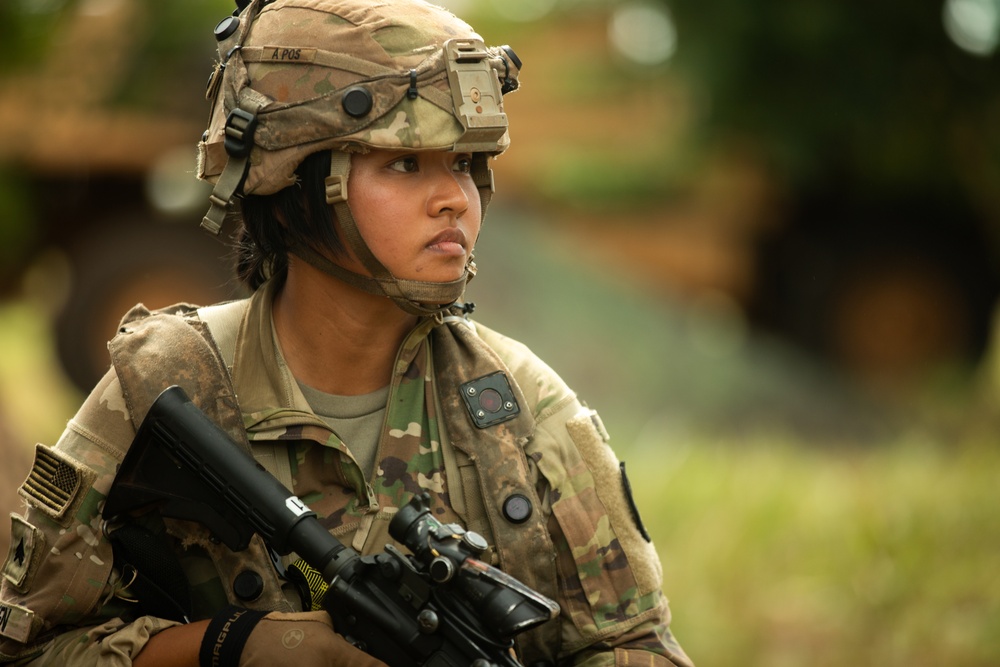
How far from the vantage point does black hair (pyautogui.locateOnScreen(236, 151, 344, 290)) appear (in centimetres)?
299

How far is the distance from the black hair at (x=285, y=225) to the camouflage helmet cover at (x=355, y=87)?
0.04m

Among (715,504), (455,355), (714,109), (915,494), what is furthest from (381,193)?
(714,109)

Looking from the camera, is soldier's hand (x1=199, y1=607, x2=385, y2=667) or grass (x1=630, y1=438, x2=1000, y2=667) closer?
soldier's hand (x1=199, y1=607, x2=385, y2=667)

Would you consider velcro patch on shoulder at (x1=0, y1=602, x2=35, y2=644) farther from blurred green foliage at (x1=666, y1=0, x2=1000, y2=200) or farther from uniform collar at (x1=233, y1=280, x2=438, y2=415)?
blurred green foliage at (x1=666, y1=0, x2=1000, y2=200)

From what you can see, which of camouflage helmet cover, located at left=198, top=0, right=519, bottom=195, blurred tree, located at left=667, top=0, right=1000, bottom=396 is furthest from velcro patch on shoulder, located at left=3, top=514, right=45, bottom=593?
blurred tree, located at left=667, top=0, right=1000, bottom=396

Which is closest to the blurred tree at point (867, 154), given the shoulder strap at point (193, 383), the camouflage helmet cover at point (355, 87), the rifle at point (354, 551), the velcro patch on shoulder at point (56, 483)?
the camouflage helmet cover at point (355, 87)

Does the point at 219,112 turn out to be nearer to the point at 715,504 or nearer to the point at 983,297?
the point at 715,504

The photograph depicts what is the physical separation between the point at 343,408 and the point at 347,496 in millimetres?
221

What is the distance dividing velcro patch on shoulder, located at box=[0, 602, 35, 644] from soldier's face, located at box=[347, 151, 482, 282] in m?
1.10

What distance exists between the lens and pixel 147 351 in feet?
9.64

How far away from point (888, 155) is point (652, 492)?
408cm

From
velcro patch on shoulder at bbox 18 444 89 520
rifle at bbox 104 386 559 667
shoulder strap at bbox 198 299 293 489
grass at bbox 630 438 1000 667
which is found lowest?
velcro patch on shoulder at bbox 18 444 89 520

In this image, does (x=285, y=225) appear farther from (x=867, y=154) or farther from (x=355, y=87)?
(x=867, y=154)

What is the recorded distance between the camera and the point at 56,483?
2.83 metres
